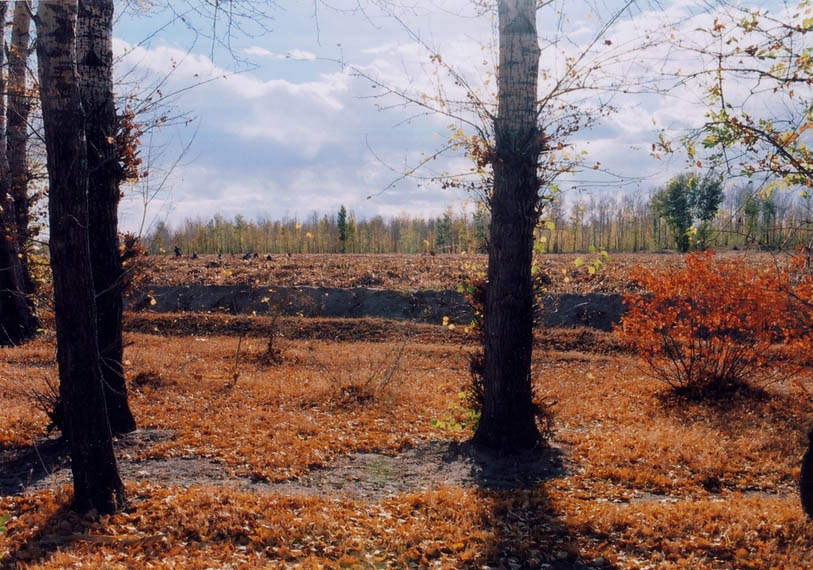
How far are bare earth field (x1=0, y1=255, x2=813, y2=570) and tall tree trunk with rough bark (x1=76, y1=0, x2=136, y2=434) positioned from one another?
A: 1.62 feet

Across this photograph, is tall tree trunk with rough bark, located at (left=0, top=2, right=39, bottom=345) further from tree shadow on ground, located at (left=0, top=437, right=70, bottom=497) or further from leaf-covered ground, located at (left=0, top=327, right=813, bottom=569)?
tree shadow on ground, located at (left=0, top=437, right=70, bottom=497)

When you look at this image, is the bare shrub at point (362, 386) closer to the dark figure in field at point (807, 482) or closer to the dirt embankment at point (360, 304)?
→ the dark figure in field at point (807, 482)

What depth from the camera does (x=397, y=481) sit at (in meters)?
6.85

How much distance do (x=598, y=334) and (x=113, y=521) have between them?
1736 centimetres

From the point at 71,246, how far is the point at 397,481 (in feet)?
13.7

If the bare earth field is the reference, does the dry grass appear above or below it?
above

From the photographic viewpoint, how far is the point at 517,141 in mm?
7164

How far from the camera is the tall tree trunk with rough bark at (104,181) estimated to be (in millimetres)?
7109

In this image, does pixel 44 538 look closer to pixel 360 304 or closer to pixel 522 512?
pixel 522 512

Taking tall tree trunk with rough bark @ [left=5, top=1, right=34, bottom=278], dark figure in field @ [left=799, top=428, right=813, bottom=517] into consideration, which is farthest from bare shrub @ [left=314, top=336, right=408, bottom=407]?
tall tree trunk with rough bark @ [left=5, top=1, right=34, bottom=278]

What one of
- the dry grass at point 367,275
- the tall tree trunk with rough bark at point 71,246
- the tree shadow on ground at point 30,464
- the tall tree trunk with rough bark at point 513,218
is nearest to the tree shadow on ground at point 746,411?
the tall tree trunk with rough bark at point 513,218

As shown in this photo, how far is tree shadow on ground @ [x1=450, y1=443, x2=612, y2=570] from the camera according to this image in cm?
487

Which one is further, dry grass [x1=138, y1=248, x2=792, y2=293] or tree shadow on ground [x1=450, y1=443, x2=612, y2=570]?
dry grass [x1=138, y1=248, x2=792, y2=293]

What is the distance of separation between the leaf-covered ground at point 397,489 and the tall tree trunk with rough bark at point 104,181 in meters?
1.05
